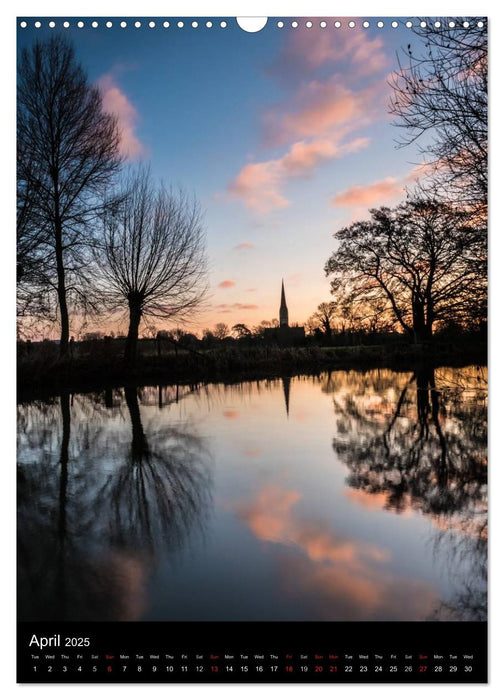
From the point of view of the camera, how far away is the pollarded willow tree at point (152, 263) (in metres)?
7.92

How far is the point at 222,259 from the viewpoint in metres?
4.61

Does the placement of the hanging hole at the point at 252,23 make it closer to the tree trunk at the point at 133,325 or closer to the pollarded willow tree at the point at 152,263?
the pollarded willow tree at the point at 152,263

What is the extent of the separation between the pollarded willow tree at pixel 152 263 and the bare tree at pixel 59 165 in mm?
1912

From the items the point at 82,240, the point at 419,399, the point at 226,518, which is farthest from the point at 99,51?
the point at 419,399

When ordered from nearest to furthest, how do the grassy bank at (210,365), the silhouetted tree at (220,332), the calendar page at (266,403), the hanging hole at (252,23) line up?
the calendar page at (266,403) < the hanging hole at (252,23) < the grassy bank at (210,365) < the silhouetted tree at (220,332)

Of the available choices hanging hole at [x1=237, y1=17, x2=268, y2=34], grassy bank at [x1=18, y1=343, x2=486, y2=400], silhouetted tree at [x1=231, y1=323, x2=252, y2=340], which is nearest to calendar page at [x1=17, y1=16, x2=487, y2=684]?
hanging hole at [x1=237, y1=17, x2=268, y2=34]

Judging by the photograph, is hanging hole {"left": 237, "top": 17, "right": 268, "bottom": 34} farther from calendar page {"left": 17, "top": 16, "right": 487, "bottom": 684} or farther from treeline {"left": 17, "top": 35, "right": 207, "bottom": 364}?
treeline {"left": 17, "top": 35, "right": 207, "bottom": 364}

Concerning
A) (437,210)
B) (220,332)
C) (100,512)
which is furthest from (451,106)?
(220,332)

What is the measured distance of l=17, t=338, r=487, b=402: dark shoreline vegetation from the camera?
6995 millimetres

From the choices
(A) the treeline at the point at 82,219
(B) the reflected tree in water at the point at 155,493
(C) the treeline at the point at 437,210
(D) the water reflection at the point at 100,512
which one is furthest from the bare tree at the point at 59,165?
(C) the treeline at the point at 437,210

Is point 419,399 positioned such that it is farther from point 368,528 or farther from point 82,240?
point 82,240

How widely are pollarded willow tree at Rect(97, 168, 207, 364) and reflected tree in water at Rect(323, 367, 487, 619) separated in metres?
4.49

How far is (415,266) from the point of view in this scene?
4.09 metres

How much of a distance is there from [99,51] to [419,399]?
239 inches
